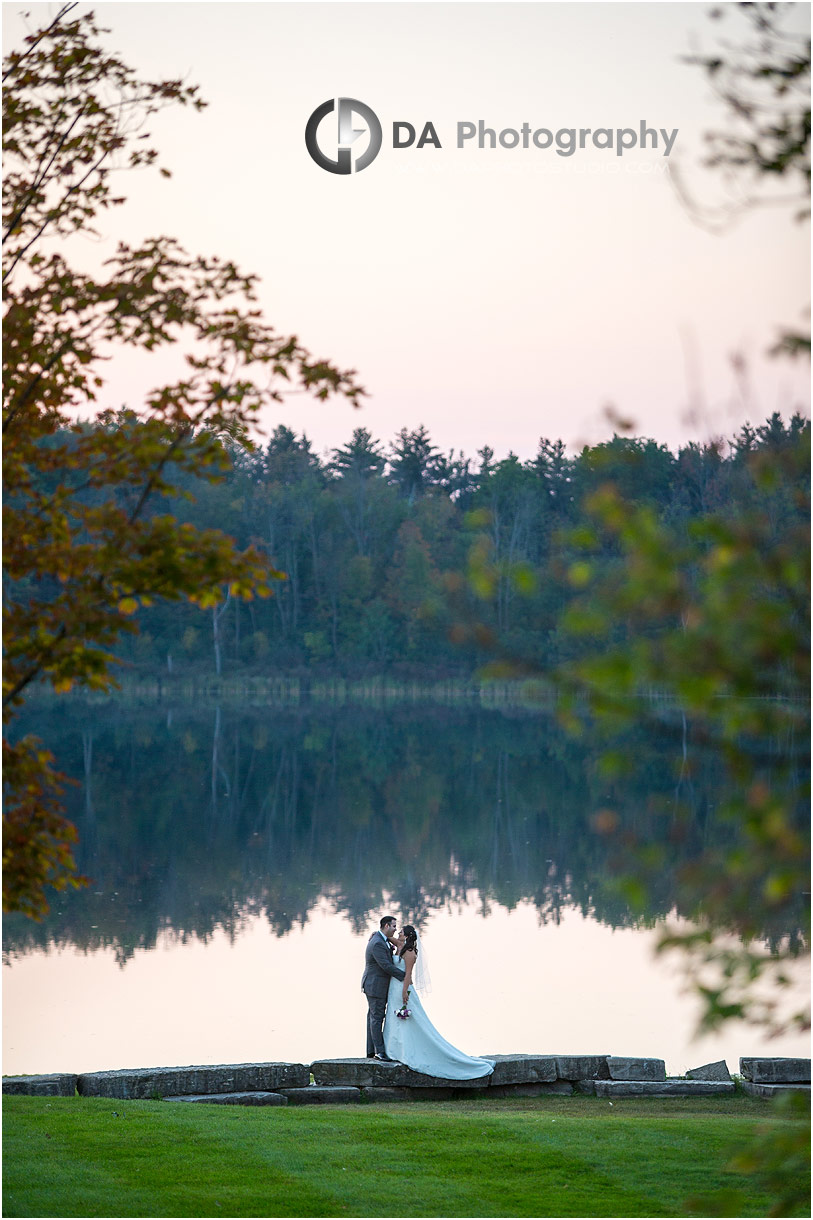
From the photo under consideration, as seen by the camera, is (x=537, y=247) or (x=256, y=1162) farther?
(x=537, y=247)

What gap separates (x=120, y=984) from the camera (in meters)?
14.4

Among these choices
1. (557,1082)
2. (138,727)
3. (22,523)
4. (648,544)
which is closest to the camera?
(648,544)

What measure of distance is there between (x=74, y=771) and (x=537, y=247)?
24.3 metres

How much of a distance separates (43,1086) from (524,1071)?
358 centimetres

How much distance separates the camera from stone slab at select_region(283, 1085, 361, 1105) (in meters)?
9.17

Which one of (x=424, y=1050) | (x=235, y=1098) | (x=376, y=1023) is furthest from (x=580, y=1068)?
(x=235, y=1098)

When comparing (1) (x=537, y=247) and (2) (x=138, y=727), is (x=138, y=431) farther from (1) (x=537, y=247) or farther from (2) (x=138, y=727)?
(2) (x=138, y=727)

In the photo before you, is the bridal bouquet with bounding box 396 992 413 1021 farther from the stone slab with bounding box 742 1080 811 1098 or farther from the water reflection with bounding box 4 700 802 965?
the stone slab with bounding box 742 1080 811 1098

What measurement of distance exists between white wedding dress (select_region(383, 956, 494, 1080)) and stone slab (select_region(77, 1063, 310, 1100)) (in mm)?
788

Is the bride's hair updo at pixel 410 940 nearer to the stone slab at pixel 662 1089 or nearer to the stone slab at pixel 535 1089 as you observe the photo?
the stone slab at pixel 535 1089

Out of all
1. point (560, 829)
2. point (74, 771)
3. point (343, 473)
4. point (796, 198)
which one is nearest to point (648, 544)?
point (796, 198)

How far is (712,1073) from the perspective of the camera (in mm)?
9898

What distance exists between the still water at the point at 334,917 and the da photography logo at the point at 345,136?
14.1 feet

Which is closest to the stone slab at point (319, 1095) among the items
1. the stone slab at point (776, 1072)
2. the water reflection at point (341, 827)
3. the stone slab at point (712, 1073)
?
the stone slab at point (712, 1073)
